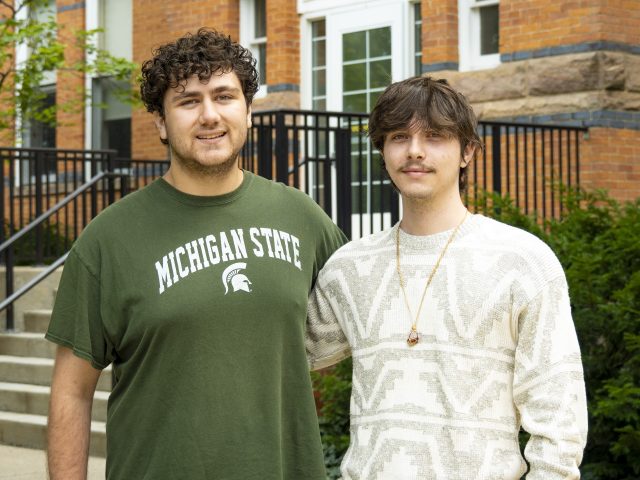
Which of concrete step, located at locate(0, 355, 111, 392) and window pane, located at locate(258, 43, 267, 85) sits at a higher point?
window pane, located at locate(258, 43, 267, 85)

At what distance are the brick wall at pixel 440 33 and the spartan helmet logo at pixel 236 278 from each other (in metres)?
8.67

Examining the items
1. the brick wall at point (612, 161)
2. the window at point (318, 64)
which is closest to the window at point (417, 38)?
the window at point (318, 64)

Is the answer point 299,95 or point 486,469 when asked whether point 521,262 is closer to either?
point 486,469

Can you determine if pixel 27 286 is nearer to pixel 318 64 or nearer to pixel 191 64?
pixel 318 64

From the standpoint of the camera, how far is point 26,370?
9.86 metres

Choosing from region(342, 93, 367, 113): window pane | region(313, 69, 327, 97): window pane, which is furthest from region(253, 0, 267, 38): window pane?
region(342, 93, 367, 113): window pane

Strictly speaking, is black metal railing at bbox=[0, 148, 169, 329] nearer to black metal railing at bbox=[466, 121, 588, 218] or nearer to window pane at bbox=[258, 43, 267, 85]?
window pane at bbox=[258, 43, 267, 85]

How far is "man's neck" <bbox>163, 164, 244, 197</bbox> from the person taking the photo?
3236 mm

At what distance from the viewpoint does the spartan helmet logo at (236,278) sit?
3141 mm

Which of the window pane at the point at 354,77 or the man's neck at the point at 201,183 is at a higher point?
the window pane at the point at 354,77

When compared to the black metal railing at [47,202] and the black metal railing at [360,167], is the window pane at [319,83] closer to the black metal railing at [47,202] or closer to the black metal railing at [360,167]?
the black metal railing at [360,167]

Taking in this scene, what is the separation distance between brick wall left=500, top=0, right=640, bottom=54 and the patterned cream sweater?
7852 millimetres

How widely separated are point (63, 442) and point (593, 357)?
162 inches

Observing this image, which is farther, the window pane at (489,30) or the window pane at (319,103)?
the window pane at (319,103)
